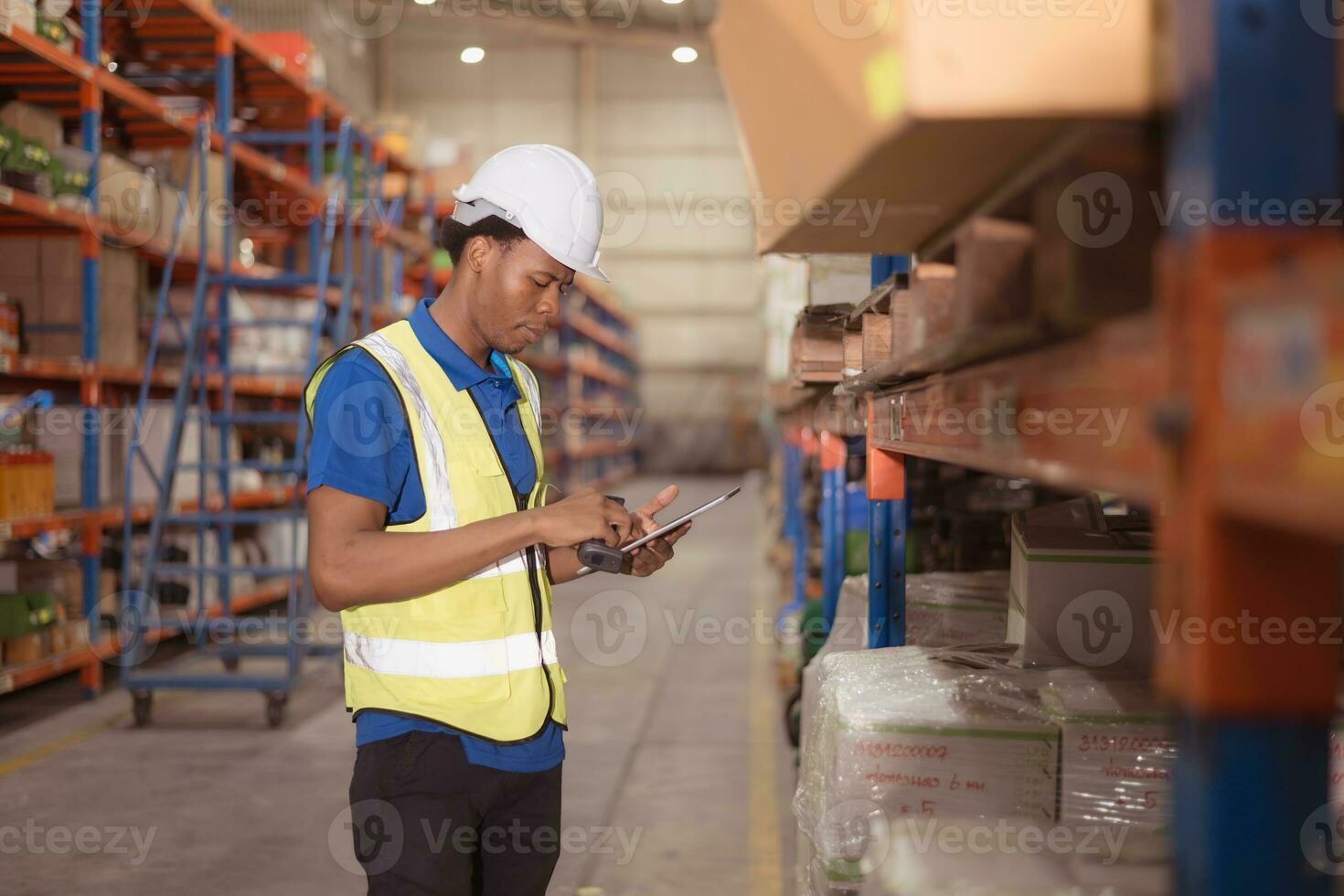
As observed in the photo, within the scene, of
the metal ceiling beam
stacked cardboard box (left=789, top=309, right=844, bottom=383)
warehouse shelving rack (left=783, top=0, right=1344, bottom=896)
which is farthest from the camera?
the metal ceiling beam

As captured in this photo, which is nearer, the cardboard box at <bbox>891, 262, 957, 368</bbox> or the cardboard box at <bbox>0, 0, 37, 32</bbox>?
the cardboard box at <bbox>891, 262, 957, 368</bbox>

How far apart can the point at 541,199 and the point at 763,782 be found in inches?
128

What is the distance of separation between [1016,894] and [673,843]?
109 inches

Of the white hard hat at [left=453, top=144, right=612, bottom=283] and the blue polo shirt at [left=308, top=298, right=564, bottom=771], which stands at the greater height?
the white hard hat at [left=453, top=144, right=612, bottom=283]

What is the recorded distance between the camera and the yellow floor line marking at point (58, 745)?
478 cm

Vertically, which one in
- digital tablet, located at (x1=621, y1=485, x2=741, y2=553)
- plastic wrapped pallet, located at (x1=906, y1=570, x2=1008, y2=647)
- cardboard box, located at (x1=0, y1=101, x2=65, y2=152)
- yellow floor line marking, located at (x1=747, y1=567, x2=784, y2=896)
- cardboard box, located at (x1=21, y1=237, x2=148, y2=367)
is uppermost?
cardboard box, located at (x1=0, y1=101, x2=65, y2=152)

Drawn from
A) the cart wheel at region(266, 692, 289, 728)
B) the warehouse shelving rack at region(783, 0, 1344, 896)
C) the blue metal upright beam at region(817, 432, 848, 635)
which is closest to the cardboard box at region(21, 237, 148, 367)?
the cart wheel at region(266, 692, 289, 728)

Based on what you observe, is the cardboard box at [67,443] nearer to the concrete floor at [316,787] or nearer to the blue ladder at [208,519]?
the blue ladder at [208,519]

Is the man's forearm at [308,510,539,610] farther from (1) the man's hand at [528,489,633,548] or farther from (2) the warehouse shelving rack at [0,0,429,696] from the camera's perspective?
(2) the warehouse shelving rack at [0,0,429,696]

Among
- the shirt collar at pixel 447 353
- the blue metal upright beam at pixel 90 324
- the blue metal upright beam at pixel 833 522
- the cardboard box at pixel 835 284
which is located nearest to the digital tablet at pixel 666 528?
the shirt collar at pixel 447 353

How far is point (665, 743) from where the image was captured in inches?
206

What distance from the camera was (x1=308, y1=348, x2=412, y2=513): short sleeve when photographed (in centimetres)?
182

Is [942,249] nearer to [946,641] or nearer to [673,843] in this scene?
[946,641]

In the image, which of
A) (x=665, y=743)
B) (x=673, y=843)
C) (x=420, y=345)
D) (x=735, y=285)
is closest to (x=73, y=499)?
(x=665, y=743)
